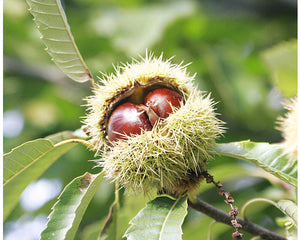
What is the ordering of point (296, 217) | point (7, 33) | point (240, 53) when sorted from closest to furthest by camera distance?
point (296, 217)
point (240, 53)
point (7, 33)

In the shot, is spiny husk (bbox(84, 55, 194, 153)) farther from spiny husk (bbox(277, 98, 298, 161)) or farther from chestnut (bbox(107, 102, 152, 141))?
spiny husk (bbox(277, 98, 298, 161))

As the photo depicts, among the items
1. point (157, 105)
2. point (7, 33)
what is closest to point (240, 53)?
point (157, 105)

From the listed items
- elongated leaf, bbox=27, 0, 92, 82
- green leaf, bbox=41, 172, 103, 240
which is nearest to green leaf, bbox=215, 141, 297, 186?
green leaf, bbox=41, 172, 103, 240

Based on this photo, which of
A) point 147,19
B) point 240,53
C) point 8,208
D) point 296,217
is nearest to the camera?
point 296,217

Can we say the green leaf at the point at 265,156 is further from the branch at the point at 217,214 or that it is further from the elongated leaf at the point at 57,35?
the elongated leaf at the point at 57,35

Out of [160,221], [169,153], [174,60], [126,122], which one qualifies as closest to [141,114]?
[126,122]

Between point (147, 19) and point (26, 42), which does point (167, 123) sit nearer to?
point (147, 19)

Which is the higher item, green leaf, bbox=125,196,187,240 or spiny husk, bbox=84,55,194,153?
spiny husk, bbox=84,55,194,153

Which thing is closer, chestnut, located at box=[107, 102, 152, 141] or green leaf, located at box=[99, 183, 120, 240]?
chestnut, located at box=[107, 102, 152, 141]
